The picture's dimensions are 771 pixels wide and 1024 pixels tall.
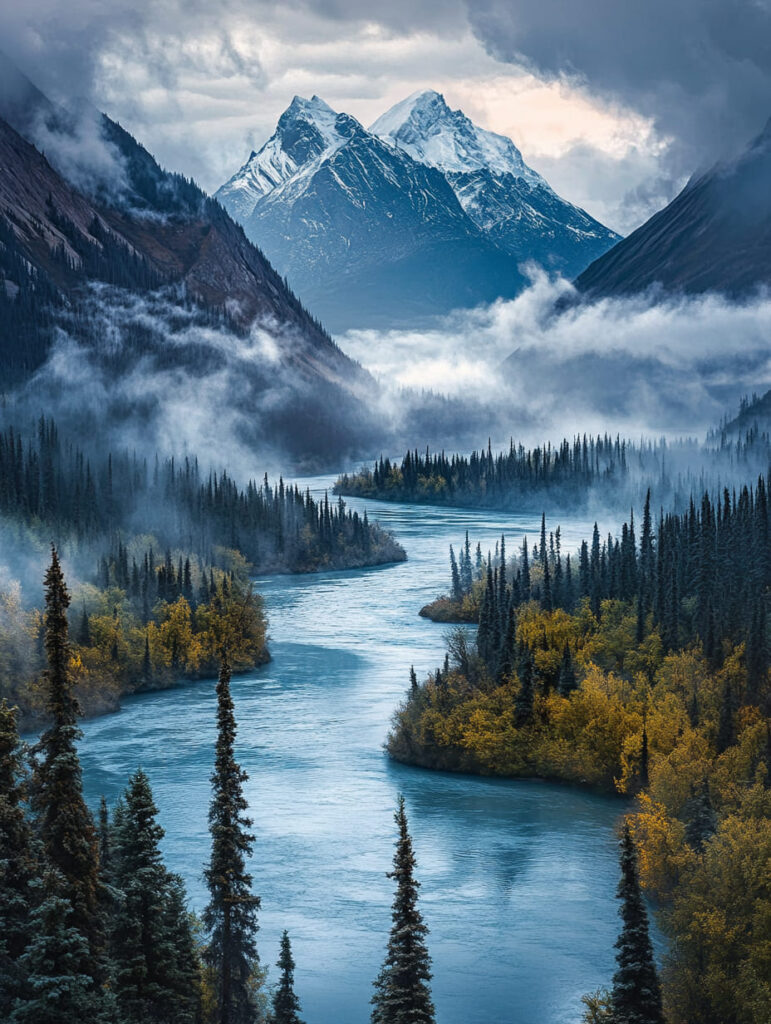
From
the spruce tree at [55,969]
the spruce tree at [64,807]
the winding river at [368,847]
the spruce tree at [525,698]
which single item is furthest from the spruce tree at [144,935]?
the spruce tree at [525,698]

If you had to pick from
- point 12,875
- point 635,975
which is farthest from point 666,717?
point 12,875

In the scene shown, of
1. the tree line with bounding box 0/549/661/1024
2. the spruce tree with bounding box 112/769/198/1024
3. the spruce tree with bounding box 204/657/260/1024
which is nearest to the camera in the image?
the tree line with bounding box 0/549/661/1024

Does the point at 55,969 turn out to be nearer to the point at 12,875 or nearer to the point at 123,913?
the point at 12,875

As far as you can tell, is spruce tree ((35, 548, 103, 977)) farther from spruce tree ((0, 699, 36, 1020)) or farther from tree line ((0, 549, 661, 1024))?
spruce tree ((0, 699, 36, 1020))

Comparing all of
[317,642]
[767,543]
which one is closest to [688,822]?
[767,543]

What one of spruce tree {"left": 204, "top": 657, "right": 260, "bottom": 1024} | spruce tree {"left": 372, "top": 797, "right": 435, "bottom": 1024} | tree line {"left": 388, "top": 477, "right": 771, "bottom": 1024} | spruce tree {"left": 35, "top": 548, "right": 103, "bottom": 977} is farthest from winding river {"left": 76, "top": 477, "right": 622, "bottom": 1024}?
spruce tree {"left": 35, "top": 548, "right": 103, "bottom": 977}

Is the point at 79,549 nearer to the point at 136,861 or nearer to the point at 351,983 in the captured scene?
the point at 351,983

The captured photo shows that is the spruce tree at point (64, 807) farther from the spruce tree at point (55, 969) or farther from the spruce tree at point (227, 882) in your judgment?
the spruce tree at point (227, 882)
